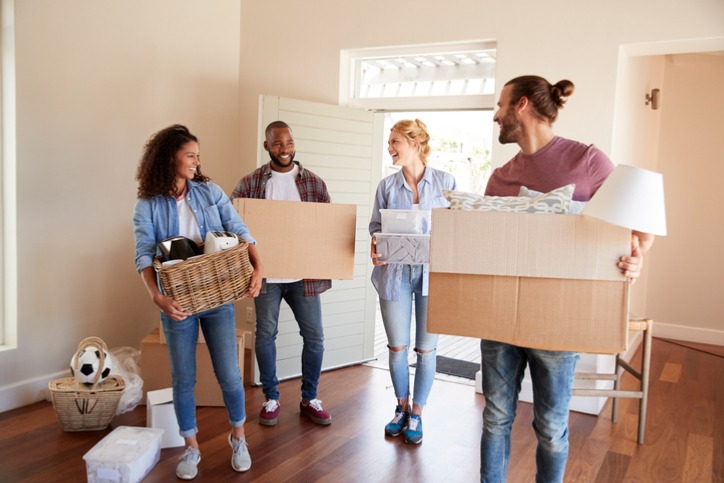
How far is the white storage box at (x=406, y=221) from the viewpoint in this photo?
2.55m

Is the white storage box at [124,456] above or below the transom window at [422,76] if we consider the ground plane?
below

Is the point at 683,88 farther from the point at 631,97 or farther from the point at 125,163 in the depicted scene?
the point at 125,163

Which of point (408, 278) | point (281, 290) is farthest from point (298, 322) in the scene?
point (408, 278)

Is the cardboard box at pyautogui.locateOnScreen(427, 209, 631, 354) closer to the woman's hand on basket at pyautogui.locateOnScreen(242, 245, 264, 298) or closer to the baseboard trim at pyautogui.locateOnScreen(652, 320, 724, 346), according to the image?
the woman's hand on basket at pyautogui.locateOnScreen(242, 245, 264, 298)

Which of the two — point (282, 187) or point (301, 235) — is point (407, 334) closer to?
point (301, 235)

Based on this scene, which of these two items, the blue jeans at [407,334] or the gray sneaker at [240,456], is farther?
the blue jeans at [407,334]

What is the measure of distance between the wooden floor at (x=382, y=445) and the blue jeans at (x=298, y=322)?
22 centimetres

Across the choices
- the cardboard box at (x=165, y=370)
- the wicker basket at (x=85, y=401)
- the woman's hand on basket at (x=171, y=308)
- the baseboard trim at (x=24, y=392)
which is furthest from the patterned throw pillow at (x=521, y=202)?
the baseboard trim at (x=24, y=392)

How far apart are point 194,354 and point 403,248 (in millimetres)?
956

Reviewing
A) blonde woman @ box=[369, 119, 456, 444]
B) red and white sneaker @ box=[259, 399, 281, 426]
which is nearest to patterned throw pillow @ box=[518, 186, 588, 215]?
blonde woman @ box=[369, 119, 456, 444]

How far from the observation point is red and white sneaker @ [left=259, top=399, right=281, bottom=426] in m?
2.96

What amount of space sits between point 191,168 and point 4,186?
58.3 inches

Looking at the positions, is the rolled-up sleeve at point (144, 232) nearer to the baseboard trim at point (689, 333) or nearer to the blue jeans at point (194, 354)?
A: the blue jeans at point (194, 354)

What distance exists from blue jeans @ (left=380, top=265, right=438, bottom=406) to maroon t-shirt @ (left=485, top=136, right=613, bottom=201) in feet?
2.92
